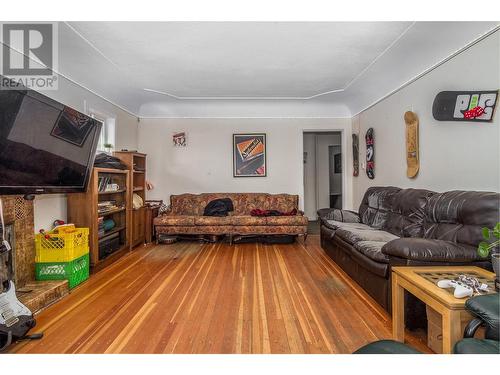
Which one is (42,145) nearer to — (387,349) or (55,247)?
(55,247)

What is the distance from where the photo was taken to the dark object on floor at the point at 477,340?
3.34 ft

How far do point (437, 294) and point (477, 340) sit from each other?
0.30 meters

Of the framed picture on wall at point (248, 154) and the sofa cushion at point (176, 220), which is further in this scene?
the framed picture on wall at point (248, 154)

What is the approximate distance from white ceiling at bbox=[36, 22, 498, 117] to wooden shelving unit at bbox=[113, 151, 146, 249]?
100 cm

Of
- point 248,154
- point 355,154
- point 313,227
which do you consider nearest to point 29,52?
point 248,154

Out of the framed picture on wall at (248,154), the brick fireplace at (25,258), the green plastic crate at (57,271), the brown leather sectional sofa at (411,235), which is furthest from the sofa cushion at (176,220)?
the brown leather sectional sofa at (411,235)

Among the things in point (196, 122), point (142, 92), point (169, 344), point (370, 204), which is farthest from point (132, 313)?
point (196, 122)

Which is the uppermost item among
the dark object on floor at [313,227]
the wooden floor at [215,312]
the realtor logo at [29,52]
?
the realtor logo at [29,52]

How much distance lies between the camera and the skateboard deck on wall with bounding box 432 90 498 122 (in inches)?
88.4

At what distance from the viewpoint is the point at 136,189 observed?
4.59 m

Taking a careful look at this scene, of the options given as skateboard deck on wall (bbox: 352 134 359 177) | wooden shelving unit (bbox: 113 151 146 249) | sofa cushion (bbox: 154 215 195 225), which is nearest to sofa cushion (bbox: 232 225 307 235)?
sofa cushion (bbox: 154 215 195 225)

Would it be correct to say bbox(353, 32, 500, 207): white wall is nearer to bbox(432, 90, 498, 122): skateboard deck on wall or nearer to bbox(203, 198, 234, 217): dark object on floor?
bbox(432, 90, 498, 122): skateboard deck on wall

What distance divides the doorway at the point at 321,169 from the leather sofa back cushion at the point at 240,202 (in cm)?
215

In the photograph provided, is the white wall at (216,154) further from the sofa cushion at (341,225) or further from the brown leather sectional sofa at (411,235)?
the brown leather sectional sofa at (411,235)
